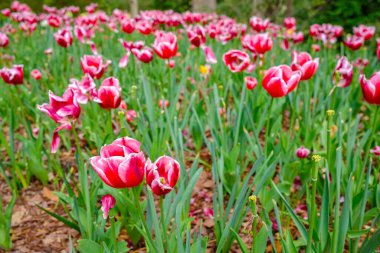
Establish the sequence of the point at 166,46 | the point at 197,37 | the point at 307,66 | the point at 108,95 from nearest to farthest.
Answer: the point at 108,95 → the point at 307,66 → the point at 166,46 → the point at 197,37

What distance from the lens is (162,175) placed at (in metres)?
1.13

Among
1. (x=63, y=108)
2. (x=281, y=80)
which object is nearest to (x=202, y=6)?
(x=281, y=80)

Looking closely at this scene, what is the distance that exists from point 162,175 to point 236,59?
4.46ft

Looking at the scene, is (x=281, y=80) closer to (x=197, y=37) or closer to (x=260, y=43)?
(x=260, y=43)

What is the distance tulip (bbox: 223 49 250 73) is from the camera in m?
2.26

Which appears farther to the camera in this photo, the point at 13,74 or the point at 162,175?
the point at 13,74

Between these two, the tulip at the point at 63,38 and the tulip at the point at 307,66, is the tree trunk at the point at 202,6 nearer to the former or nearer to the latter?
the tulip at the point at 63,38

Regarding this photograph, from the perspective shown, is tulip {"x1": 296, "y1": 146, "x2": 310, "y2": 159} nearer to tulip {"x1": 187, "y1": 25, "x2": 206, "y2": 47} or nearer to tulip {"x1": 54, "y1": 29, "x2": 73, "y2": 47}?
tulip {"x1": 187, "y1": 25, "x2": 206, "y2": 47}

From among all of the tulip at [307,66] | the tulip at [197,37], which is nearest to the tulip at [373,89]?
the tulip at [307,66]

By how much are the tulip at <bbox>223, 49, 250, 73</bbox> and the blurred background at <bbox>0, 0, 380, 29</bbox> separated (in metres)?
4.54

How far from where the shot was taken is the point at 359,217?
152 centimetres

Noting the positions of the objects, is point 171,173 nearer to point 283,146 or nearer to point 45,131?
point 283,146

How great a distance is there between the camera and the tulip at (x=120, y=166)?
1.01m

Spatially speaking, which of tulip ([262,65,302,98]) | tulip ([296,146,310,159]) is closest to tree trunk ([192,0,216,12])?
tulip ([296,146,310,159])
